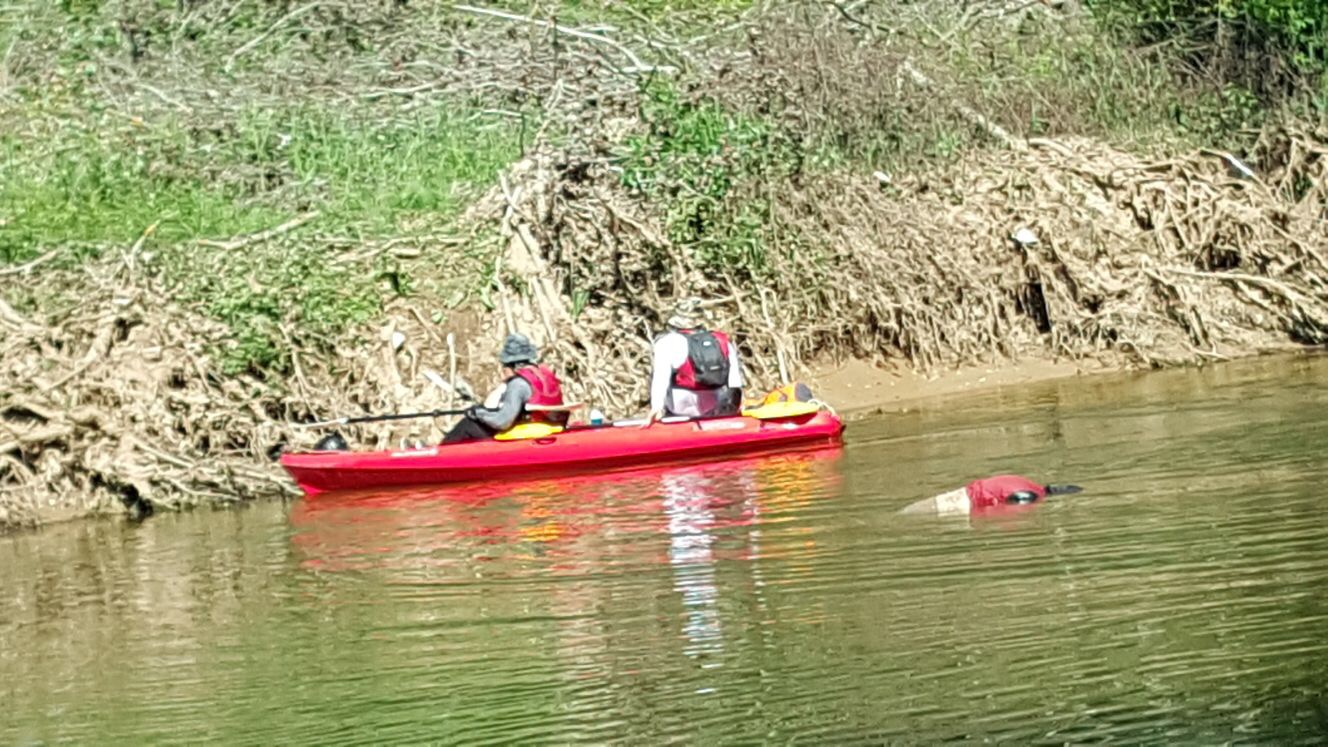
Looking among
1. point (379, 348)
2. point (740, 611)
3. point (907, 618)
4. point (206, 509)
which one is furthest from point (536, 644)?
point (379, 348)

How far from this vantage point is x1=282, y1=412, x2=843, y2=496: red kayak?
16906 mm

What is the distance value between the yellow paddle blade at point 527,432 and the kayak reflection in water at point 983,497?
468 cm

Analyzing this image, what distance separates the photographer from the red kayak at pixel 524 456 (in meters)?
16.9

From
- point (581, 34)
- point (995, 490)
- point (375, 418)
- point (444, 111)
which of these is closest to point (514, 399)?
point (375, 418)

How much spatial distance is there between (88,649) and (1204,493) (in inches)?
233

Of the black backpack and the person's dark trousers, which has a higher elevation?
the black backpack

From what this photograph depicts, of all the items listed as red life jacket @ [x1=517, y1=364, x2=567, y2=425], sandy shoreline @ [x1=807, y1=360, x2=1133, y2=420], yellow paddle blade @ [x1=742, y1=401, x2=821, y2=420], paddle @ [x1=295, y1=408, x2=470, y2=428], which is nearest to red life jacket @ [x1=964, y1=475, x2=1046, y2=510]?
yellow paddle blade @ [x1=742, y1=401, x2=821, y2=420]

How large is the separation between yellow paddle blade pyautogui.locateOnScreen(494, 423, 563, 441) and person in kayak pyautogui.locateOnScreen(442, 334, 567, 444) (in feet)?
0.20

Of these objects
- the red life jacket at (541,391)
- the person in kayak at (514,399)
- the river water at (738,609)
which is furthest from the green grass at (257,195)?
the river water at (738,609)

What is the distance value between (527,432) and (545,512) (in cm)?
240

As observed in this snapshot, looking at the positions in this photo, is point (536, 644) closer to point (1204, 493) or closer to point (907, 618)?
point (907, 618)

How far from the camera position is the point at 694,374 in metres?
17.5

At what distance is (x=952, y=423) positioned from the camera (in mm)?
17734

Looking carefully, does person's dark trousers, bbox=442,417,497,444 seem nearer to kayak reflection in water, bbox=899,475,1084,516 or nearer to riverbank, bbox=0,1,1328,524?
riverbank, bbox=0,1,1328,524
